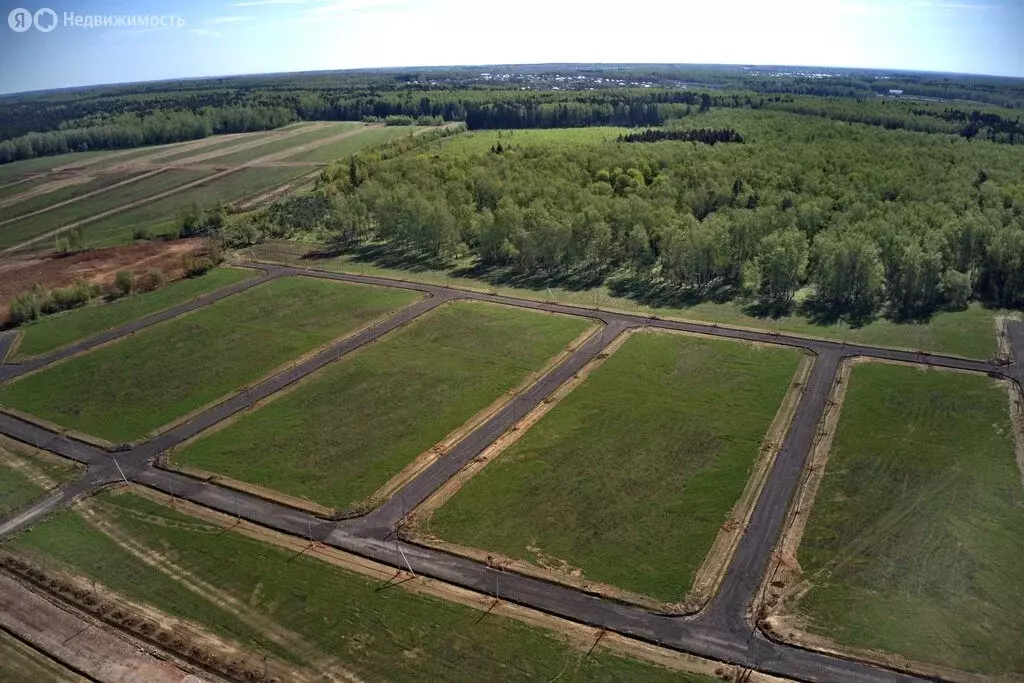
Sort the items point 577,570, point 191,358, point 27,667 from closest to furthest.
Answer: point 27,667
point 577,570
point 191,358

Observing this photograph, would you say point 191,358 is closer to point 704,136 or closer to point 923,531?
point 923,531

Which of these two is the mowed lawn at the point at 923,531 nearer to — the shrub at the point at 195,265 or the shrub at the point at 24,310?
the shrub at the point at 195,265

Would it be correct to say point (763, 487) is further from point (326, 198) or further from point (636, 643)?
point (326, 198)

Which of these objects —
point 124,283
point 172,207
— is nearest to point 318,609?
point 124,283

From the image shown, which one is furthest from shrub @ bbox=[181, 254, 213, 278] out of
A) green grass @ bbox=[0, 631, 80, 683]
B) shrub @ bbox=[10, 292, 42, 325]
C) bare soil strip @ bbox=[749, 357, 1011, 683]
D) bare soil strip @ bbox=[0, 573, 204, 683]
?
bare soil strip @ bbox=[749, 357, 1011, 683]

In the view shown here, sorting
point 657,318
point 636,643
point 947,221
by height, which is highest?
point 947,221

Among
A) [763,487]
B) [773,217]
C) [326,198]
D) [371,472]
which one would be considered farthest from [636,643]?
[326,198]

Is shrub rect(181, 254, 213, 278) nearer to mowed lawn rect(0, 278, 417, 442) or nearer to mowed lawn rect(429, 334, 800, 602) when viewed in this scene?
mowed lawn rect(0, 278, 417, 442)
